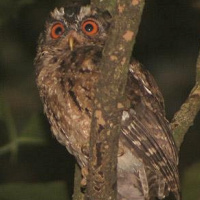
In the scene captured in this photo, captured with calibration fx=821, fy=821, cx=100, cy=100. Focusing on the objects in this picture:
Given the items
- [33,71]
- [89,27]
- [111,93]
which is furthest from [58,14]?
[33,71]

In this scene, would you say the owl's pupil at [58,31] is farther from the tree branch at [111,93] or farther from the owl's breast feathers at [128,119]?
the tree branch at [111,93]

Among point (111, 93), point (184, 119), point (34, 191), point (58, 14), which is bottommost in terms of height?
point (34, 191)

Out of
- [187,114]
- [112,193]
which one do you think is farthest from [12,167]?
[112,193]

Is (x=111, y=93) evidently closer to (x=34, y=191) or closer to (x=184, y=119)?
(x=184, y=119)

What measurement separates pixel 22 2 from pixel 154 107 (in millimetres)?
1480

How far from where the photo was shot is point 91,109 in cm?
449

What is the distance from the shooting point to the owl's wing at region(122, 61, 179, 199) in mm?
4547

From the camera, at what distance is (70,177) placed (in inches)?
273

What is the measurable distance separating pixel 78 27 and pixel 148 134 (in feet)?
2.88

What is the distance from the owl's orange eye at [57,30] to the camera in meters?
5.14

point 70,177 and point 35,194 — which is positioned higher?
point 35,194

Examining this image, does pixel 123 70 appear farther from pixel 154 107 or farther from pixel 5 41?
pixel 5 41

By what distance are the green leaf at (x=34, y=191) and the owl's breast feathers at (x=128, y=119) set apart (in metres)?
0.34

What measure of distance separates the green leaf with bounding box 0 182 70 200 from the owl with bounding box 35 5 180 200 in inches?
13.8
